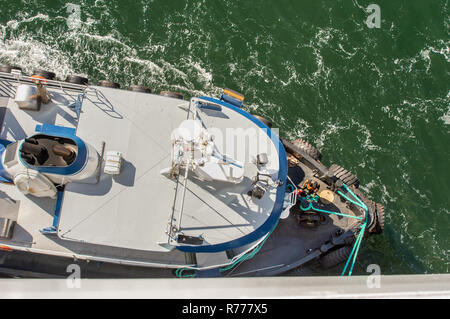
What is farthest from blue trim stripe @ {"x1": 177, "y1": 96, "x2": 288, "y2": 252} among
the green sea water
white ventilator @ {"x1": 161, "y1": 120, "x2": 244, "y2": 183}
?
the green sea water

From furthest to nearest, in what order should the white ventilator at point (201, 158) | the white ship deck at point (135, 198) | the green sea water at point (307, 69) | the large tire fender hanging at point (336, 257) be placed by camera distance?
the green sea water at point (307, 69), the large tire fender hanging at point (336, 257), the white ventilator at point (201, 158), the white ship deck at point (135, 198)

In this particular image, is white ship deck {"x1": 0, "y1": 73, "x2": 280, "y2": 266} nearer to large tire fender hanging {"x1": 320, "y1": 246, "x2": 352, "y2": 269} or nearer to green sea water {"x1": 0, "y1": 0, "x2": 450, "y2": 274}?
large tire fender hanging {"x1": 320, "y1": 246, "x2": 352, "y2": 269}

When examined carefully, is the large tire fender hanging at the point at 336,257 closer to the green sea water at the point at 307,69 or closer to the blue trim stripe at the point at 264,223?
the blue trim stripe at the point at 264,223

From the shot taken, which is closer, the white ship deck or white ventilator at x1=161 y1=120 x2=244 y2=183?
the white ship deck

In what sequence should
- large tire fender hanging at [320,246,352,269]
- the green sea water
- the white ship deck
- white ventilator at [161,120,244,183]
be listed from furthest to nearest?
the green sea water → large tire fender hanging at [320,246,352,269] → white ventilator at [161,120,244,183] → the white ship deck

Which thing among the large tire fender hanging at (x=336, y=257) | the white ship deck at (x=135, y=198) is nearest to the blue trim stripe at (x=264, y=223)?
the white ship deck at (x=135, y=198)

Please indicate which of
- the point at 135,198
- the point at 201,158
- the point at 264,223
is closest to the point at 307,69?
the point at 264,223
